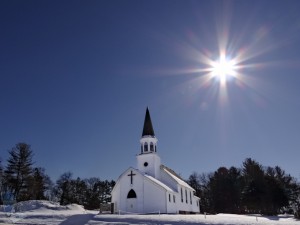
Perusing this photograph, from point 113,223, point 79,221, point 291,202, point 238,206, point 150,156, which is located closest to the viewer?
point 113,223

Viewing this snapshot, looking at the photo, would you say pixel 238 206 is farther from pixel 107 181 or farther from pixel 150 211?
pixel 150 211

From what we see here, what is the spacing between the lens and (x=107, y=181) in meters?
87.3

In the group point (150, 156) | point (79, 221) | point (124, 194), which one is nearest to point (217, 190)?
point (150, 156)

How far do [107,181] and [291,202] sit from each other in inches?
1889

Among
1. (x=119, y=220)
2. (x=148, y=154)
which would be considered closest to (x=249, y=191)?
(x=148, y=154)

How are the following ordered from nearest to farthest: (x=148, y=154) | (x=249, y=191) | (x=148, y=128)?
1. (x=148, y=154)
2. (x=148, y=128)
3. (x=249, y=191)

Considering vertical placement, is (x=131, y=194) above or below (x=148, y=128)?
below

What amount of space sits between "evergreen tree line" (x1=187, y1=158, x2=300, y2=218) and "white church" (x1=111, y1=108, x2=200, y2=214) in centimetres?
2038

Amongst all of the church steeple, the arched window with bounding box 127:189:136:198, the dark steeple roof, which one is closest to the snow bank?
the arched window with bounding box 127:189:136:198

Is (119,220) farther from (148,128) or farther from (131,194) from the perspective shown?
(148,128)

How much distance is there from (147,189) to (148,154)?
23.8ft

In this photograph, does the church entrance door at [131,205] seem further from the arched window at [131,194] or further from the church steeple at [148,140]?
the church steeple at [148,140]

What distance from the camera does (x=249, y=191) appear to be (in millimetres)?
59844

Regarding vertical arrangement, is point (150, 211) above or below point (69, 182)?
below
